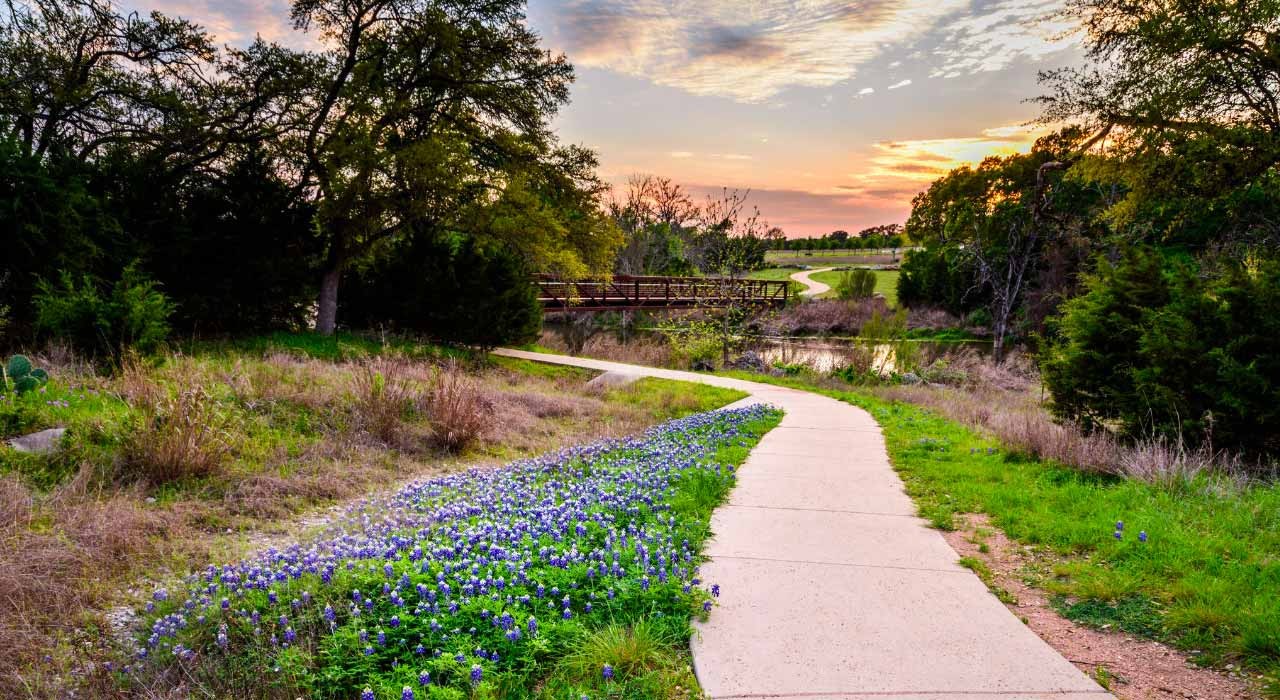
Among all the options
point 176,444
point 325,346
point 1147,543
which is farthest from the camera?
point 325,346

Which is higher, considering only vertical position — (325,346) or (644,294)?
(644,294)

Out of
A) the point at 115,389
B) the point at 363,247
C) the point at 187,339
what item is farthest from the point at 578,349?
the point at 115,389

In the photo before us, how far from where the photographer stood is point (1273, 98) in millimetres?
13008

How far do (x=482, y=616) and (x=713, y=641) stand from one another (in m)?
1.13

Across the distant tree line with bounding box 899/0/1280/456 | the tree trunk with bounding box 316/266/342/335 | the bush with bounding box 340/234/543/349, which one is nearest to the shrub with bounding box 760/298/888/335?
the distant tree line with bounding box 899/0/1280/456

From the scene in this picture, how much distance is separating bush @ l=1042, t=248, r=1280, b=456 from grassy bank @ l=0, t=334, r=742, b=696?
5.97 meters

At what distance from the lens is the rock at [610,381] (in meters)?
13.8

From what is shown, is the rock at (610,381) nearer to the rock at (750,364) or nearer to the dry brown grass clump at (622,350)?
the dry brown grass clump at (622,350)

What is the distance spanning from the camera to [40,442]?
6.02m

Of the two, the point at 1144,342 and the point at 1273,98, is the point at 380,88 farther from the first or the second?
the point at 1273,98

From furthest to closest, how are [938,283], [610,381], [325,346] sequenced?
[938,283] < [325,346] < [610,381]

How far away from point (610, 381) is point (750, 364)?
7841 millimetres

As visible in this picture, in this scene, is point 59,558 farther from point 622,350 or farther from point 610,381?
point 622,350

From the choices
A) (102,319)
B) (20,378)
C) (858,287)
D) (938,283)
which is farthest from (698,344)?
(938,283)
